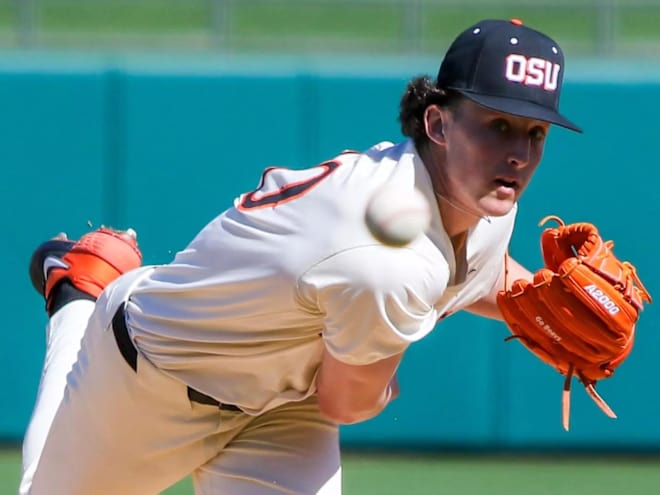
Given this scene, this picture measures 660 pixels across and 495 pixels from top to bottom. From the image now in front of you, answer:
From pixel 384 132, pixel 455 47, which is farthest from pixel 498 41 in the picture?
pixel 384 132

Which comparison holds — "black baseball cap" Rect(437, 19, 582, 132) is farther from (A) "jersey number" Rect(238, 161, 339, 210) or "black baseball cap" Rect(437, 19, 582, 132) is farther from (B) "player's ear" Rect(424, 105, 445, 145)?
(A) "jersey number" Rect(238, 161, 339, 210)

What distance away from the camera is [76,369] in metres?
3.13

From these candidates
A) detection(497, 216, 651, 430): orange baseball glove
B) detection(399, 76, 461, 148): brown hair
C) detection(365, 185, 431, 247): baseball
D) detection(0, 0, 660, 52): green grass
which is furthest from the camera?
detection(0, 0, 660, 52): green grass

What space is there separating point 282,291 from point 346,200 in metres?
0.22

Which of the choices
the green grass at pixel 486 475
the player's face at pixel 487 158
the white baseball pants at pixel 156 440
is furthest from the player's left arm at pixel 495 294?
the green grass at pixel 486 475

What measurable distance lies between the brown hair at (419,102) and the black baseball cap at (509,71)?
0.02 metres

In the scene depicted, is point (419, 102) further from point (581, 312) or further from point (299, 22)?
point (299, 22)

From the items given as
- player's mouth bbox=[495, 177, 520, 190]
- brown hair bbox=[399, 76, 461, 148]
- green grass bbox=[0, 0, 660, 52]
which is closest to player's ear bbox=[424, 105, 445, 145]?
brown hair bbox=[399, 76, 461, 148]

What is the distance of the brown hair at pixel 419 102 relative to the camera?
2.66 m

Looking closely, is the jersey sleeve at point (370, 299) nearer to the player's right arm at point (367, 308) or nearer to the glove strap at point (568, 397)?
the player's right arm at point (367, 308)

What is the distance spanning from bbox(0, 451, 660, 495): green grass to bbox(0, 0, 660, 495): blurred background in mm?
20

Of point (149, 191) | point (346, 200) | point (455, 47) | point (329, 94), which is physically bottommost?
point (149, 191)

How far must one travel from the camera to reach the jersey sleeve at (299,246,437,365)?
2.43 metres

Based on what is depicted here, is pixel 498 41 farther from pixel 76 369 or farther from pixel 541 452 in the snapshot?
pixel 541 452
